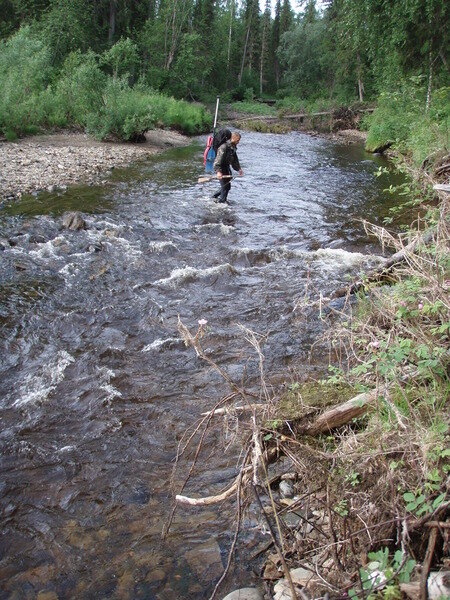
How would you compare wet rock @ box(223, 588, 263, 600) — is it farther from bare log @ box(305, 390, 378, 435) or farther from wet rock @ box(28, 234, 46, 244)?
wet rock @ box(28, 234, 46, 244)

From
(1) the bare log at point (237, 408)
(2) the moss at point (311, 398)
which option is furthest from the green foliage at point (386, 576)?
(2) the moss at point (311, 398)

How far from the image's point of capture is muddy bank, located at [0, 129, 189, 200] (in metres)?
13.2

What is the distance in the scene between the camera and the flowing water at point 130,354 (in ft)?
→ 10.8

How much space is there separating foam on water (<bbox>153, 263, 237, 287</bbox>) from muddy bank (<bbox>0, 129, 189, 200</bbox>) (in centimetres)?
602

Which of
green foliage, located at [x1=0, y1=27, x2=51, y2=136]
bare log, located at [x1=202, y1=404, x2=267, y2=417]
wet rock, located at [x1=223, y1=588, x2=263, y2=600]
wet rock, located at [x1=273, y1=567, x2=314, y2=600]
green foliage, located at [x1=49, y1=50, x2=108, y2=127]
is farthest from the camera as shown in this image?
green foliage, located at [x1=49, y1=50, x2=108, y2=127]

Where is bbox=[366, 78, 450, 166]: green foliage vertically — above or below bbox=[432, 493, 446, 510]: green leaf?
above

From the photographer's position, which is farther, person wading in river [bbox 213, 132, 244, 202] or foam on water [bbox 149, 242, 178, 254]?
person wading in river [bbox 213, 132, 244, 202]

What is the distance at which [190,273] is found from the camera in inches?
322

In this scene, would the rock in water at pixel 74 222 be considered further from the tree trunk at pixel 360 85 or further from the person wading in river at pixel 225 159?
the tree trunk at pixel 360 85

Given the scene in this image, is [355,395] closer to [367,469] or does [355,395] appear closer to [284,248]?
[367,469]

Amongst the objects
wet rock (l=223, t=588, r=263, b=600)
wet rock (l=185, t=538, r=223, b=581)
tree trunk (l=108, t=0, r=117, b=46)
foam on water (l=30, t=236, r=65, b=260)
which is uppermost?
tree trunk (l=108, t=0, r=117, b=46)

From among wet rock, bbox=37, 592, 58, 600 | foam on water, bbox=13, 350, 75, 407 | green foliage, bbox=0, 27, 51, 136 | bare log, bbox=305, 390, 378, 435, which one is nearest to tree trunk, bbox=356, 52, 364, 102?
green foliage, bbox=0, 27, 51, 136

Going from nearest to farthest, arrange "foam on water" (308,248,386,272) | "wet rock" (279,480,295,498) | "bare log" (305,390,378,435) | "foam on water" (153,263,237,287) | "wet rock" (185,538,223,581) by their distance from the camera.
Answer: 1. "wet rock" (185,538,223,581)
2. "wet rock" (279,480,295,498)
3. "bare log" (305,390,378,435)
4. "foam on water" (153,263,237,287)
5. "foam on water" (308,248,386,272)

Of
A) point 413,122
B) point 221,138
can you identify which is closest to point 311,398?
point 221,138
